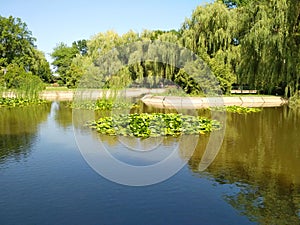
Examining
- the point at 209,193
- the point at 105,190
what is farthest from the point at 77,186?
the point at 209,193

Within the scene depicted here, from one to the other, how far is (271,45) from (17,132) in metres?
13.7

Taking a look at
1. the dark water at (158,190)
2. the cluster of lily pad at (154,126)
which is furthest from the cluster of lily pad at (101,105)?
the dark water at (158,190)

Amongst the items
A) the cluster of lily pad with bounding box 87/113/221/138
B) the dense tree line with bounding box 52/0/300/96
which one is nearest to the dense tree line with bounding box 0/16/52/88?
the dense tree line with bounding box 52/0/300/96

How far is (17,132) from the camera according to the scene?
10109 mm

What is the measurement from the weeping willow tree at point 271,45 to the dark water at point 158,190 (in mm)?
10553

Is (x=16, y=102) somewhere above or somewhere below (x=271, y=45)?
below

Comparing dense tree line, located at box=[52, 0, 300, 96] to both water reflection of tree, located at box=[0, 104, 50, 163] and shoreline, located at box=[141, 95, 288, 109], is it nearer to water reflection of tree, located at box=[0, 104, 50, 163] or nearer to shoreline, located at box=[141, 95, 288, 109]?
shoreline, located at box=[141, 95, 288, 109]

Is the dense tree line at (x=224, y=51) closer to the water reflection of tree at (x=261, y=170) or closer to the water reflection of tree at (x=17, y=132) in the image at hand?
the water reflection of tree at (x=17, y=132)

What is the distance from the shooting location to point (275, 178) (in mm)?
5828

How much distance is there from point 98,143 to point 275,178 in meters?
4.41

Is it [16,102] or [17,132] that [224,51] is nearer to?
[16,102]

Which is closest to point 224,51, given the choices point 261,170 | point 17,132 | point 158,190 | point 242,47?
point 242,47

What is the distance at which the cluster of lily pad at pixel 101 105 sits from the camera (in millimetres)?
16344

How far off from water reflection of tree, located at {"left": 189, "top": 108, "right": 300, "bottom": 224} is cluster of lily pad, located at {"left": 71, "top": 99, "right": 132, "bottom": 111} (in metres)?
6.94
